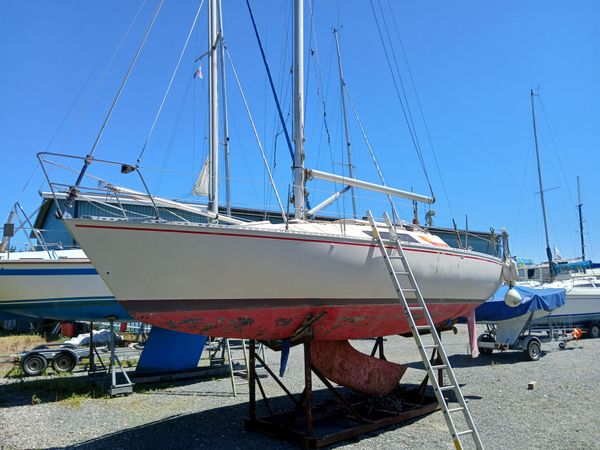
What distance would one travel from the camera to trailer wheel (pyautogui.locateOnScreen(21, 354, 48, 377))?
987 cm

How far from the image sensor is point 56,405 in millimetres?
7238

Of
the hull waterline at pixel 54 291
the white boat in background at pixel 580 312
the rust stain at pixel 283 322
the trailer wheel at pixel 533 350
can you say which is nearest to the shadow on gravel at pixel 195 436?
the rust stain at pixel 283 322

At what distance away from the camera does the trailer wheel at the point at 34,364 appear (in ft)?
32.4

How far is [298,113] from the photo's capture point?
22.6 ft

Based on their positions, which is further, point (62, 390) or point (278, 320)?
point (62, 390)

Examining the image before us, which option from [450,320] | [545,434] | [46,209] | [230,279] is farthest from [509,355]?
[46,209]

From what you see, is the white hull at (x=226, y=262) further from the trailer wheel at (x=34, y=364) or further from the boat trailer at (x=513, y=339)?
the boat trailer at (x=513, y=339)

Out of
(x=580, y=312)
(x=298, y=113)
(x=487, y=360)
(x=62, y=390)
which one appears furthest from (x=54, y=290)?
(x=580, y=312)

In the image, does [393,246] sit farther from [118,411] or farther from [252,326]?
[118,411]

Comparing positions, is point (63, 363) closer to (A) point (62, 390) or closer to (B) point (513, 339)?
(A) point (62, 390)

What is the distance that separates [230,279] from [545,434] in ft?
13.1

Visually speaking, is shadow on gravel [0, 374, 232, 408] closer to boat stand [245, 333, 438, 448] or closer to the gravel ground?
the gravel ground

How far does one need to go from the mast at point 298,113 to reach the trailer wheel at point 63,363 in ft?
22.9

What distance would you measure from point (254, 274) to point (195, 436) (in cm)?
223
